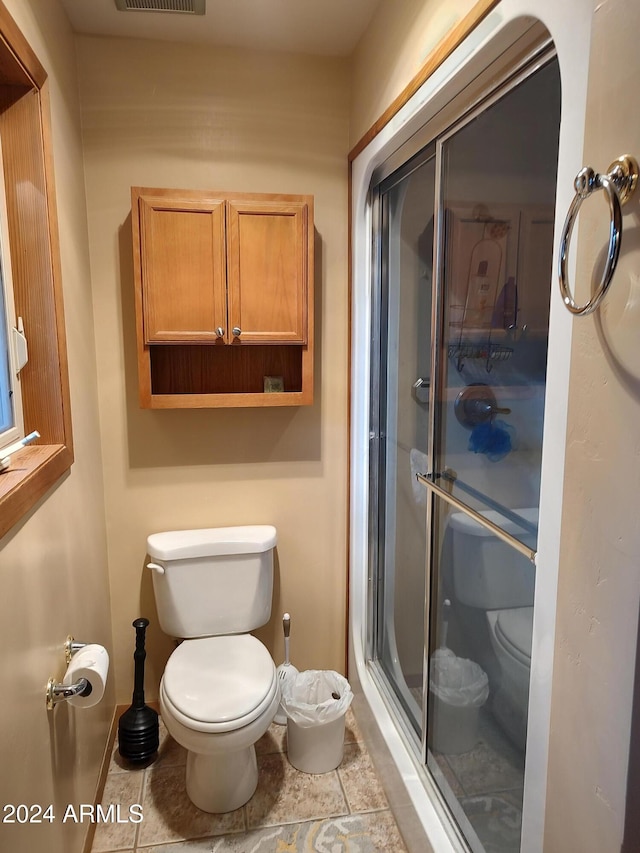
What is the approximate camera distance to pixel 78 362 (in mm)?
1742

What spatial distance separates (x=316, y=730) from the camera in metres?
1.87

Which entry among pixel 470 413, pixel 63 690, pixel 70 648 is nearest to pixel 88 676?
pixel 63 690

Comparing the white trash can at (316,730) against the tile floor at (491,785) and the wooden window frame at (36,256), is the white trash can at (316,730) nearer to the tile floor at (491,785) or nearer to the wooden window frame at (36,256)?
the tile floor at (491,785)

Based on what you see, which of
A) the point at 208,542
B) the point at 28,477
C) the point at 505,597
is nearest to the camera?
the point at 28,477

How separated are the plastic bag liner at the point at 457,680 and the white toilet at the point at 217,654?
1.66 feet

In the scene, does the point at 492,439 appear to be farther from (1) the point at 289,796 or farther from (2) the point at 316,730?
(1) the point at 289,796

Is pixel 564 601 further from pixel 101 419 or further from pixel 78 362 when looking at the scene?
pixel 101 419

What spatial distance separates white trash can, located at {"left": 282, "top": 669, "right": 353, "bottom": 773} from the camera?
1.86 metres

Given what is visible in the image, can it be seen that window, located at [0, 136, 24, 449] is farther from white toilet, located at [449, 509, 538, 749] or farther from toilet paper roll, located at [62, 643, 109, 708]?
white toilet, located at [449, 509, 538, 749]

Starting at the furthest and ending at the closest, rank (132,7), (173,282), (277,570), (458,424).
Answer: (277,570)
(173,282)
(132,7)
(458,424)

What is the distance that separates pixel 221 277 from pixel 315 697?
1531 mm

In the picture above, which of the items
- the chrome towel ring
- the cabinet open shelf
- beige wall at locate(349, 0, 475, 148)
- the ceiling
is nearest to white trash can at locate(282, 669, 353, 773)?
the cabinet open shelf

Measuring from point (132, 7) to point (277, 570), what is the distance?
1.98 m

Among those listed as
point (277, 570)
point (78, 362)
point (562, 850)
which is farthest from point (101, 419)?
point (562, 850)
